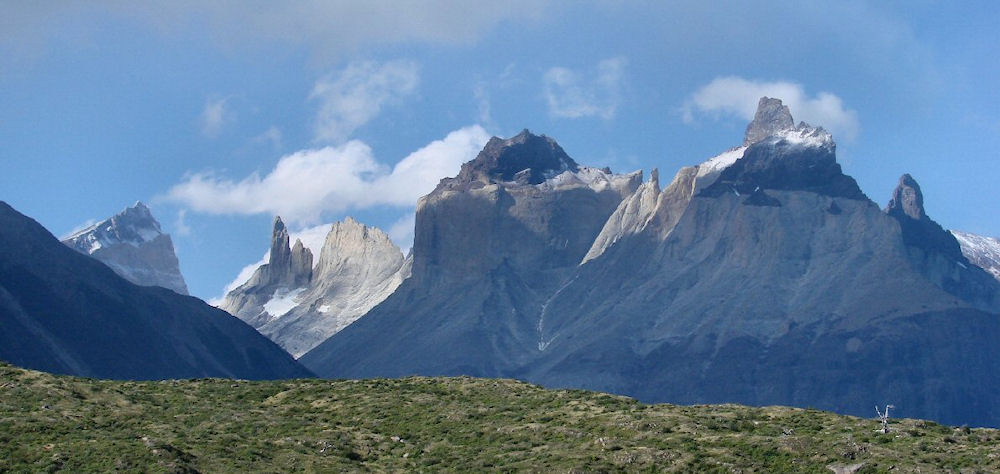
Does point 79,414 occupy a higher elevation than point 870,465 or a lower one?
higher

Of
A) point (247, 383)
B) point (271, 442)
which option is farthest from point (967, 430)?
point (247, 383)

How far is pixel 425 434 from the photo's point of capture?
355ft

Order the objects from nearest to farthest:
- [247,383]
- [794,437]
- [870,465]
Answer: [870,465]
[794,437]
[247,383]

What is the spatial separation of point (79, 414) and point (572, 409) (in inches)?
1372

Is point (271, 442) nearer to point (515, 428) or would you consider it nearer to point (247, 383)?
point (515, 428)

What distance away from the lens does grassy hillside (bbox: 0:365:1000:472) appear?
311ft

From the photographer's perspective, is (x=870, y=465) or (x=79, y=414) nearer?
(x=870, y=465)

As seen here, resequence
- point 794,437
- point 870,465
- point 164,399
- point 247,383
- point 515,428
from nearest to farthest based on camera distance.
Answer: point 870,465
point 794,437
point 515,428
point 164,399
point 247,383

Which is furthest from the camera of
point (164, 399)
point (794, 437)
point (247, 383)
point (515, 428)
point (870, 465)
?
point (247, 383)

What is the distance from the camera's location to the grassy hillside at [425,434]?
311 ft

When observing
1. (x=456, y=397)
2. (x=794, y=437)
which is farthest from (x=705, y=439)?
(x=456, y=397)

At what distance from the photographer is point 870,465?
93125mm

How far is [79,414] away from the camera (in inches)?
4141

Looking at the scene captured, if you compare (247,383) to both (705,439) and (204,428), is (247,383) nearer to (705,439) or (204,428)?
(204,428)
